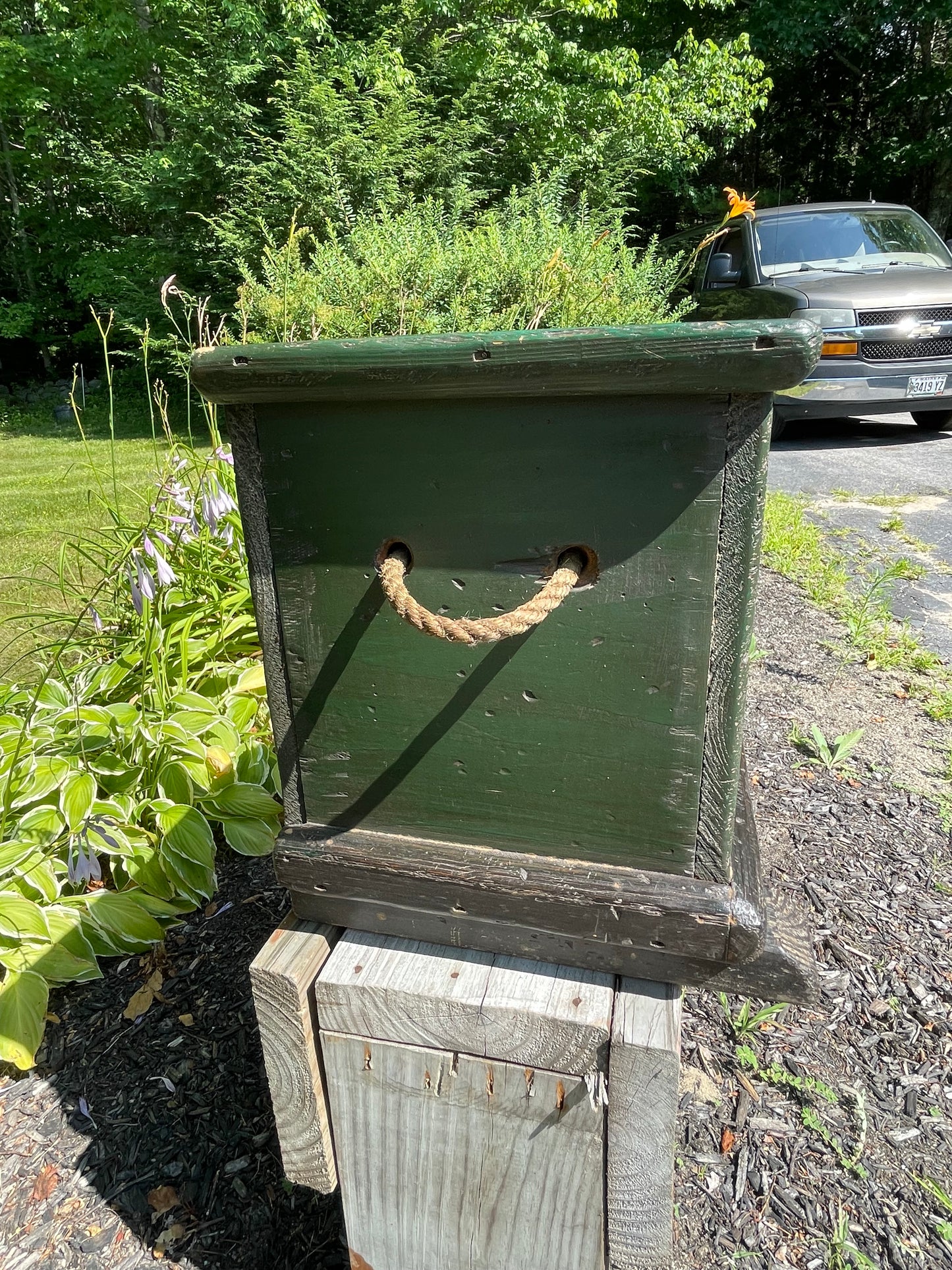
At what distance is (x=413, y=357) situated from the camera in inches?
29.9

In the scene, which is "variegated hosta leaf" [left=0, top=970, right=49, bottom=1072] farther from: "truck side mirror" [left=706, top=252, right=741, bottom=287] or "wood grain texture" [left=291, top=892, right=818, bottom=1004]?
"truck side mirror" [left=706, top=252, right=741, bottom=287]

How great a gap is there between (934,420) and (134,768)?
6244mm

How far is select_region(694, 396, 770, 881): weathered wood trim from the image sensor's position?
753 mm

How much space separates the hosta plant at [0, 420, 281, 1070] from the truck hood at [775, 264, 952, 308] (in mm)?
4471

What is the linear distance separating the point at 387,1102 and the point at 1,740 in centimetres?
136

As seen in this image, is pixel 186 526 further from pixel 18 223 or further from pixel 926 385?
pixel 18 223

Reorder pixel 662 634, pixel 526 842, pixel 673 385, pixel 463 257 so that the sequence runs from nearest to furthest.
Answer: pixel 673 385 → pixel 662 634 → pixel 526 842 → pixel 463 257

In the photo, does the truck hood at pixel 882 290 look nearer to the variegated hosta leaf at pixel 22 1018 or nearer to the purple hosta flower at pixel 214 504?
the purple hosta flower at pixel 214 504

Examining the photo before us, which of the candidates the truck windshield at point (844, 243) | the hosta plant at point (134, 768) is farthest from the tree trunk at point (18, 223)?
the hosta plant at point (134, 768)

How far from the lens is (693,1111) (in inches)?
53.6

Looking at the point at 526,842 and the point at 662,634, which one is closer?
the point at 662,634

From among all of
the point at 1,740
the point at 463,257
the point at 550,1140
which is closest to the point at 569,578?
the point at 550,1140

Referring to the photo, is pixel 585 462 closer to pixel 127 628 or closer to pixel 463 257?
pixel 463 257

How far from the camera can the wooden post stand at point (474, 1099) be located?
3.06 ft
